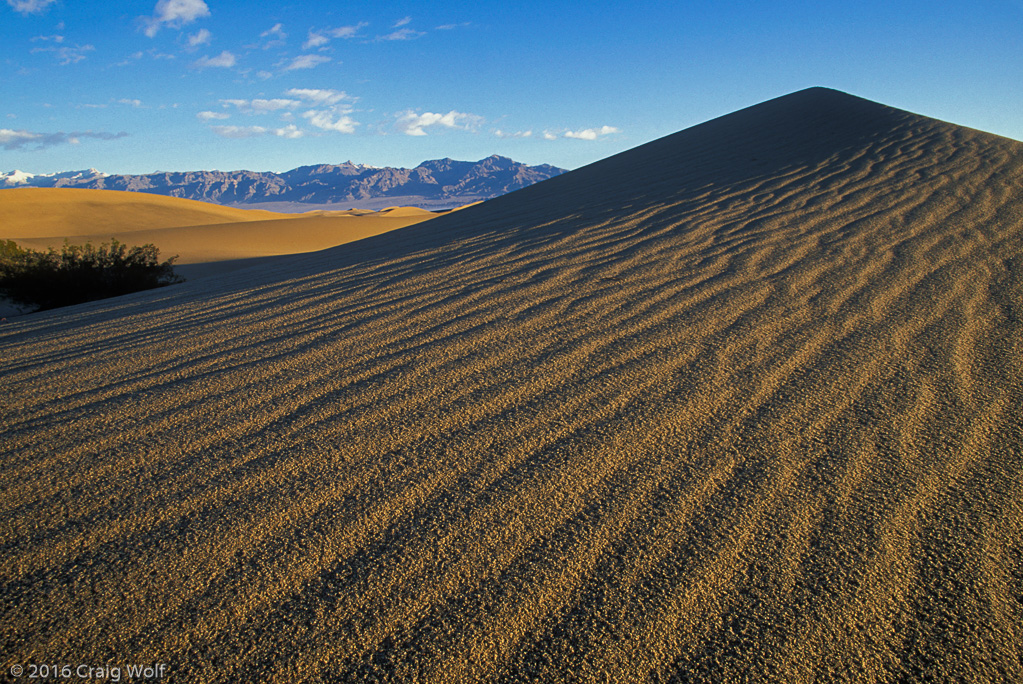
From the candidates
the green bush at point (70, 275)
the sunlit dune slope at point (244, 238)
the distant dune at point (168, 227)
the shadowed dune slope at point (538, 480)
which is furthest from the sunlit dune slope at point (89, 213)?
the shadowed dune slope at point (538, 480)

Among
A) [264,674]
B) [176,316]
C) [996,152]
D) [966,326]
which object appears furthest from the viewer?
[996,152]

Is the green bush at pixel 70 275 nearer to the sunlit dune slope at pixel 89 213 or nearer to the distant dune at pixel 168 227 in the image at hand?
the distant dune at pixel 168 227

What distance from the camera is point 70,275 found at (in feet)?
22.2

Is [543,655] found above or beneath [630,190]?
beneath

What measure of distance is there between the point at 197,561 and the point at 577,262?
3752mm

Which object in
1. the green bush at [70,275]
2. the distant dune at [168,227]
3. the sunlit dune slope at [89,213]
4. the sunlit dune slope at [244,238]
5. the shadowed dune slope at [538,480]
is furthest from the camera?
the sunlit dune slope at [89,213]

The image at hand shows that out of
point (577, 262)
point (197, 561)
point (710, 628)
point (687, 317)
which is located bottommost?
point (710, 628)

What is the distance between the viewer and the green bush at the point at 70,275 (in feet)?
21.4

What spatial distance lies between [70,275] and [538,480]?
7.20m

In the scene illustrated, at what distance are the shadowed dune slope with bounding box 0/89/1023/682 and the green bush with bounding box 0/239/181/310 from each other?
9.93 ft

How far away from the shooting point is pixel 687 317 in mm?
3439

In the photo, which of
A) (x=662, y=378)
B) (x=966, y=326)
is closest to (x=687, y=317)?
(x=662, y=378)

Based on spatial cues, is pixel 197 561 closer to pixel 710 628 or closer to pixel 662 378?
pixel 710 628

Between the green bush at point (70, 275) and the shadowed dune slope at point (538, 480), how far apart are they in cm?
303
